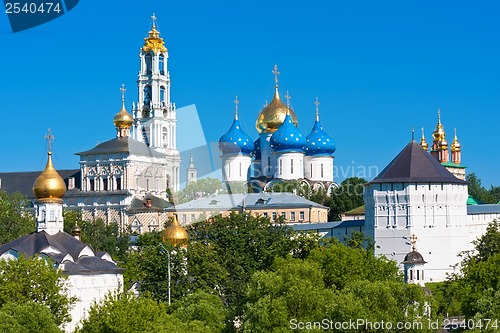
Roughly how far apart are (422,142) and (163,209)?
734 inches

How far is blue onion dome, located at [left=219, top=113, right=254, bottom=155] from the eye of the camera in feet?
313

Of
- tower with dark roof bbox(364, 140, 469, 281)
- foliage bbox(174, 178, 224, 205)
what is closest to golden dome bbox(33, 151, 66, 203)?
tower with dark roof bbox(364, 140, 469, 281)

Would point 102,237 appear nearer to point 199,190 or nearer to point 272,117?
point 199,190

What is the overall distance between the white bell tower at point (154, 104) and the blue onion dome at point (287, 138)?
286 inches

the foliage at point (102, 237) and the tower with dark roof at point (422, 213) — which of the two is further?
the foliage at point (102, 237)

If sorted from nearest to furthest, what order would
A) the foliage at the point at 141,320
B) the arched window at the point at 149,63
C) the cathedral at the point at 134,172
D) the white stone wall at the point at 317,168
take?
the foliage at the point at 141,320, the cathedral at the point at 134,172, the white stone wall at the point at 317,168, the arched window at the point at 149,63

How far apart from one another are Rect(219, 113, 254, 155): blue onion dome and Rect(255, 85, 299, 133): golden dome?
5.12 feet


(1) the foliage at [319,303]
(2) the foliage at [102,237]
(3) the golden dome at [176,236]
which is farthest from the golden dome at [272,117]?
(1) the foliage at [319,303]

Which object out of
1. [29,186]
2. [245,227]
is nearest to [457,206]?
[245,227]

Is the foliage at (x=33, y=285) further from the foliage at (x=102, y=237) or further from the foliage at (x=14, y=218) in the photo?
the foliage at (x=14, y=218)

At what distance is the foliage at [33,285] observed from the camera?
42.1 meters

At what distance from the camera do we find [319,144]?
93875 mm

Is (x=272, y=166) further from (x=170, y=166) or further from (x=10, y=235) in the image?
(x=10, y=235)

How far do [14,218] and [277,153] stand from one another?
2592 centimetres
